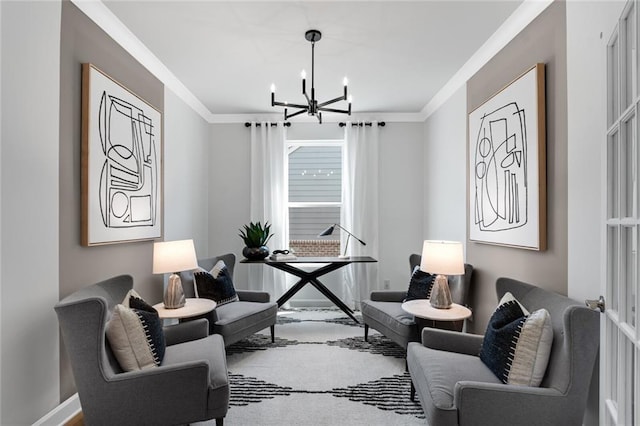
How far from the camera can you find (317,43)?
3.01 metres

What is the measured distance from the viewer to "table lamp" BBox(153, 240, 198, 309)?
9.30 ft

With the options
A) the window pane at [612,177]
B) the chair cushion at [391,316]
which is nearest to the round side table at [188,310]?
the chair cushion at [391,316]

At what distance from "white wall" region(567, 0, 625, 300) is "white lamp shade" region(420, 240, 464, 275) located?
2.52 ft

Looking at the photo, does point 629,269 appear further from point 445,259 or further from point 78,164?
point 78,164

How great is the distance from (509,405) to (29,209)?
2.42m

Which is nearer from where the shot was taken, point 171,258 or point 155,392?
point 155,392

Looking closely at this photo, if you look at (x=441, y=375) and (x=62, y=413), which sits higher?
Answer: (x=441, y=375)

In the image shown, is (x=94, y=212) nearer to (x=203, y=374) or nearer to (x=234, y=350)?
(x=203, y=374)

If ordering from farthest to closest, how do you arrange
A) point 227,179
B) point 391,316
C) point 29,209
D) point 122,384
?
point 227,179
point 391,316
point 29,209
point 122,384

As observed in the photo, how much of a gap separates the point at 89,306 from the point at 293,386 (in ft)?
5.17

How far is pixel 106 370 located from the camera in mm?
1760

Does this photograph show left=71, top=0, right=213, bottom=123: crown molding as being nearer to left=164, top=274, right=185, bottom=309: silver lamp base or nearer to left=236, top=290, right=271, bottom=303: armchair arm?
left=164, top=274, right=185, bottom=309: silver lamp base

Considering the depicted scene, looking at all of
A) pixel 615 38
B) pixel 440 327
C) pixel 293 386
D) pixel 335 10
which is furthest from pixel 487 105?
pixel 293 386

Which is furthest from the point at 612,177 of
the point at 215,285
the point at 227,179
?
the point at 227,179
